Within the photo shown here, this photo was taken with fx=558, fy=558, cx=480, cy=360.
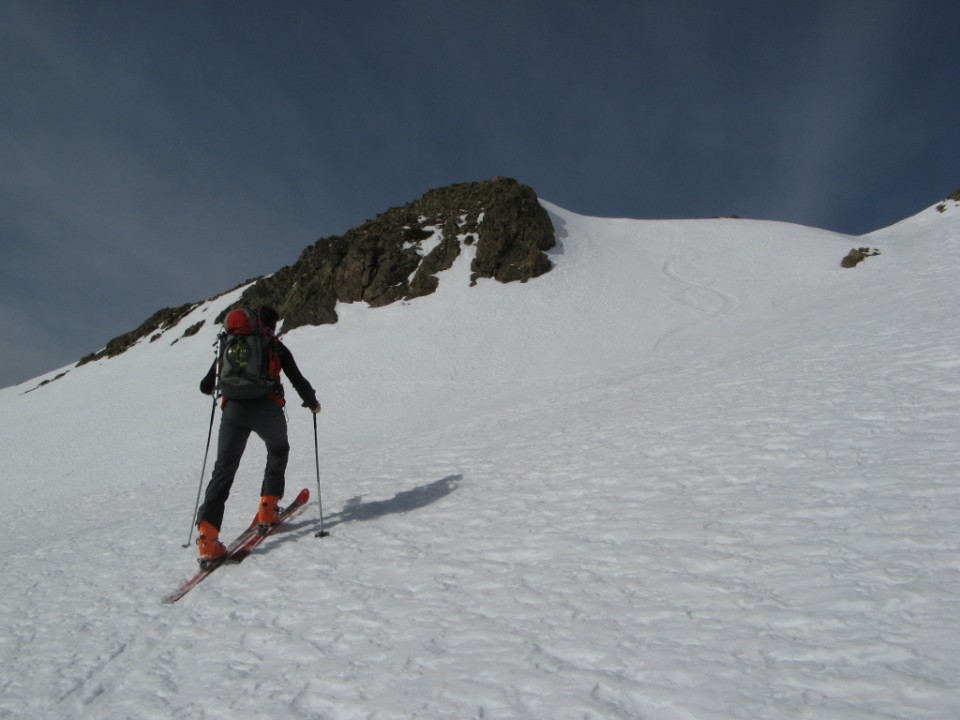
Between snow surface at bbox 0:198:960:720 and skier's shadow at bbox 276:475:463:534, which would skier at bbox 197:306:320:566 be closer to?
snow surface at bbox 0:198:960:720

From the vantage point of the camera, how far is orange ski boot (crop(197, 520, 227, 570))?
17.7 ft

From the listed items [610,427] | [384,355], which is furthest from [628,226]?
[610,427]

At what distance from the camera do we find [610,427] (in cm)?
898

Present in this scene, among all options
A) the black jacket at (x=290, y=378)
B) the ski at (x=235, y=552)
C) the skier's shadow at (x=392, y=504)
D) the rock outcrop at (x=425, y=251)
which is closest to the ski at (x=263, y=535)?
the ski at (x=235, y=552)

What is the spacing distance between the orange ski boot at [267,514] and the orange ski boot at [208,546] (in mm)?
698

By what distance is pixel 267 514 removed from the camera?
248 inches

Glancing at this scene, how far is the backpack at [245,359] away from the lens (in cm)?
572

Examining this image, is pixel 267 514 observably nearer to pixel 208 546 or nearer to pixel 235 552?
pixel 235 552

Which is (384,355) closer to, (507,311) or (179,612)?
(507,311)

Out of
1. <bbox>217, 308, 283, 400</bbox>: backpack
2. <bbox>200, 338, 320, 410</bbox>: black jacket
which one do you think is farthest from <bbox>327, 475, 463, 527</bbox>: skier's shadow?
<bbox>217, 308, 283, 400</bbox>: backpack

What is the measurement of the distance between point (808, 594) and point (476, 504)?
3.59 m

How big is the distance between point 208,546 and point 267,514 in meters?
0.89

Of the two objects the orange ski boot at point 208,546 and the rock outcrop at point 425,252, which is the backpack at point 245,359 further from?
the rock outcrop at point 425,252

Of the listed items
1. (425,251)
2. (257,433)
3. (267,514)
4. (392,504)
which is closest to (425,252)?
(425,251)
